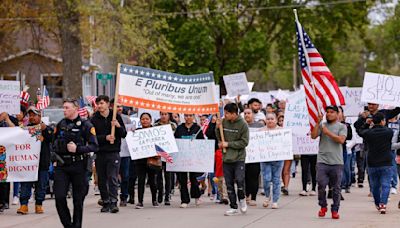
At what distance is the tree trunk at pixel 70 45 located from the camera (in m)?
29.7

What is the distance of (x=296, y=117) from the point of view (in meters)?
18.3


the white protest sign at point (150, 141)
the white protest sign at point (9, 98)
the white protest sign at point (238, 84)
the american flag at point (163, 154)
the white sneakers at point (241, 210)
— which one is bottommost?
the white sneakers at point (241, 210)

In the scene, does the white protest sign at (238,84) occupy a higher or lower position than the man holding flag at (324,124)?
higher

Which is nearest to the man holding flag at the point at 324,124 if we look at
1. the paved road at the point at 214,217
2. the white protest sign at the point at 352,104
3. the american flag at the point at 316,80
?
the american flag at the point at 316,80

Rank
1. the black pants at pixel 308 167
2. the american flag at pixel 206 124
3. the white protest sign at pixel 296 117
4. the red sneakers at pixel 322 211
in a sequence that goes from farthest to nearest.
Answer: the white protest sign at pixel 296 117
the black pants at pixel 308 167
the american flag at pixel 206 124
the red sneakers at pixel 322 211

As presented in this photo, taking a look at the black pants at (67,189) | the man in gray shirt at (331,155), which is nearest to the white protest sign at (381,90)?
the man in gray shirt at (331,155)

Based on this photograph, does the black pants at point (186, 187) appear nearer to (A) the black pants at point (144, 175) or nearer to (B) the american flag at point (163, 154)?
(B) the american flag at point (163, 154)

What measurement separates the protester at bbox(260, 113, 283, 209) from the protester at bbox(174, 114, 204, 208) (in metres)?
1.19

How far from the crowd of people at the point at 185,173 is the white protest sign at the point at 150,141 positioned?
191 mm

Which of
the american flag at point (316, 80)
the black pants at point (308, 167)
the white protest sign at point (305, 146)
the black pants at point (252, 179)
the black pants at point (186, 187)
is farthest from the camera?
the white protest sign at point (305, 146)

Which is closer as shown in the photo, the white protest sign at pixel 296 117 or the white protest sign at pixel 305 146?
the white protest sign at pixel 305 146

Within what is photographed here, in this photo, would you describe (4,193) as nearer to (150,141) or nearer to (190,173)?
(150,141)

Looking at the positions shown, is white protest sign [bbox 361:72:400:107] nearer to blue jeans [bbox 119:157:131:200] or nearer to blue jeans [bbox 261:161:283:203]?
blue jeans [bbox 261:161:283:203]

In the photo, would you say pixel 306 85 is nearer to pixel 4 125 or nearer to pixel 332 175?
pixel 332 175
